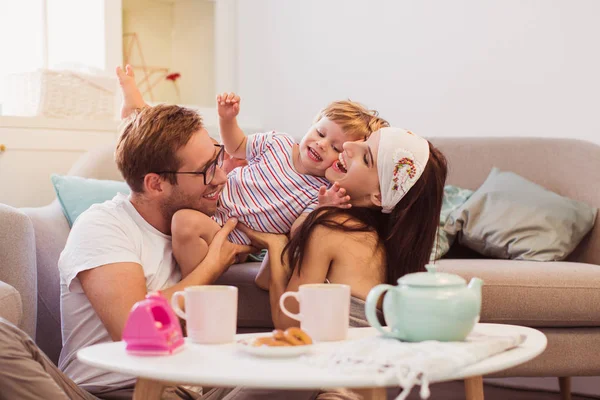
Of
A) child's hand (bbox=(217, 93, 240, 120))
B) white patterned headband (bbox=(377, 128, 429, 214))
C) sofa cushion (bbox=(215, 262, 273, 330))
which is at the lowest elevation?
sofa cushion (bbox=(215, 262, 273, 330))

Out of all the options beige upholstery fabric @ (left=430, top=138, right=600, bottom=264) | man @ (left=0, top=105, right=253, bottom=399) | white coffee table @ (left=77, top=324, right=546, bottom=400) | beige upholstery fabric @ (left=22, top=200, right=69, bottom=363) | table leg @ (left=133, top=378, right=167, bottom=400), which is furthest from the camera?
beige upholstery fabric @ (left=430, top=138, right=600, bottom=264)

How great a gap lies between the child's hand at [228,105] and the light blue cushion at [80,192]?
26.1 inches

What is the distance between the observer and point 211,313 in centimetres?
126

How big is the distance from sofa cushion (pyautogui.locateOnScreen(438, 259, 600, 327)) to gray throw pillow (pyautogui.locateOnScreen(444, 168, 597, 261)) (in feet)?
1.11

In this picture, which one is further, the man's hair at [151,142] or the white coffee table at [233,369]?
the man's hair at [151,142]

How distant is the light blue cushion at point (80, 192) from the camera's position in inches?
101

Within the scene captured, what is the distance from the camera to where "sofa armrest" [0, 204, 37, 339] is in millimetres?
1947

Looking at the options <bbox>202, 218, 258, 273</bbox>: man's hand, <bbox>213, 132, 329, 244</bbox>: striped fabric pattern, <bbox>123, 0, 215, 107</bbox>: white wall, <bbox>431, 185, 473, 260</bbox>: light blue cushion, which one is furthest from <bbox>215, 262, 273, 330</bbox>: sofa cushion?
<bbox>123, 0, 215, 107</bbox>: white wall

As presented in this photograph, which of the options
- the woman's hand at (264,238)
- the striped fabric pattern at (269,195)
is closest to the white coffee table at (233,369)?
the woman's hand at (264,238)

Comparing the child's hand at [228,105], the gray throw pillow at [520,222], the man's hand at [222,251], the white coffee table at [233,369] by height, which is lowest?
the gray throw pillow at [520,222]

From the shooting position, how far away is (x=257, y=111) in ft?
14.6

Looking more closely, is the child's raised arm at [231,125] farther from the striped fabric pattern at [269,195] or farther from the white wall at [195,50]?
the white wall at [195,50]

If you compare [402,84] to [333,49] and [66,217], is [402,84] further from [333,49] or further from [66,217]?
[66,217]

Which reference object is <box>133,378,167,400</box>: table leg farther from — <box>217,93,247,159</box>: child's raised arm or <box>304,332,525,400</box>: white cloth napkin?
<box>217,93,247,159</box>: child's raised arm
